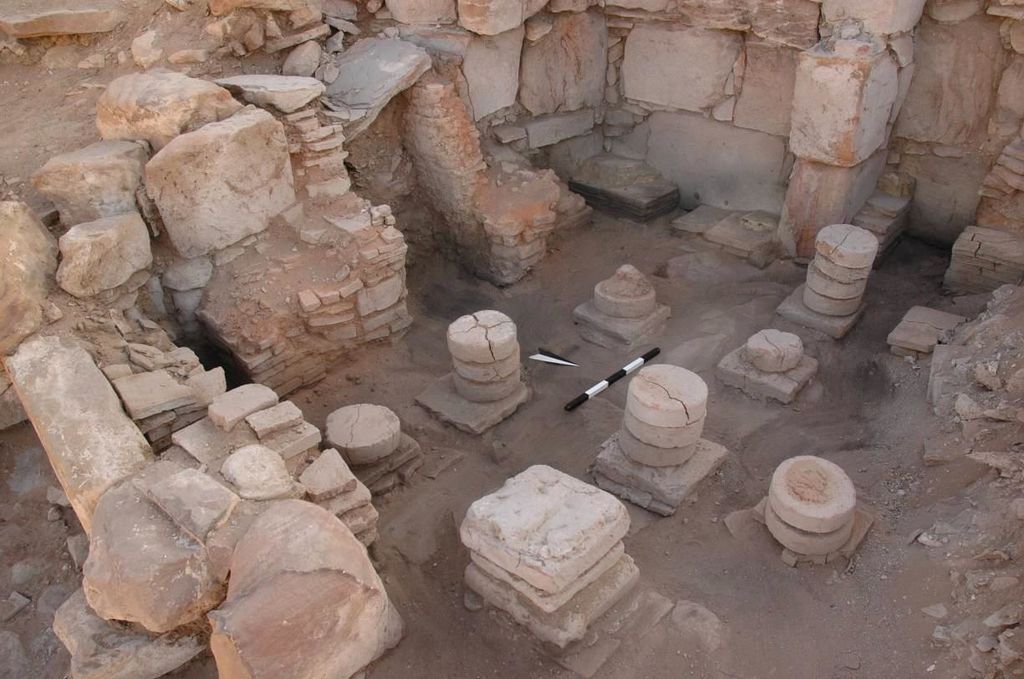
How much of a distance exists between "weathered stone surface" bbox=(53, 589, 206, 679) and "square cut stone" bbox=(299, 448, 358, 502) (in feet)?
3.01

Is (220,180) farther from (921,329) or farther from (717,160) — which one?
(921,329)

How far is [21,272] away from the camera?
4.89 meters

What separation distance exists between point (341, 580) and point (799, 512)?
8.69 ft

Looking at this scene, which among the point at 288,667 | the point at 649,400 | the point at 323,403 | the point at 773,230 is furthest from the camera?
the point at 773,230

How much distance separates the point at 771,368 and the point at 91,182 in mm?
5200

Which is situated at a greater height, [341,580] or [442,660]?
[341,580]

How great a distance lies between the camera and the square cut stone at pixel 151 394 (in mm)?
4543

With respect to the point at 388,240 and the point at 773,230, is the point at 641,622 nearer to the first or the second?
the point at 388,240

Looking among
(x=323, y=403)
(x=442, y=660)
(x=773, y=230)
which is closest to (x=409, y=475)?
(x=323, y=403)

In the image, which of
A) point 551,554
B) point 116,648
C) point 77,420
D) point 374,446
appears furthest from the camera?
point 374,446

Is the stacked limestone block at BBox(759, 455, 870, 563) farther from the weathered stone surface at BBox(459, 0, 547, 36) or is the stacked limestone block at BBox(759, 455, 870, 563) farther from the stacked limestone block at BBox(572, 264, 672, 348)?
the weathered stone surface at BBox(459, 0, 547, 36)

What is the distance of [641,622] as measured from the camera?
4230 mm

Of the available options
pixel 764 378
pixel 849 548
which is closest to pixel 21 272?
pixel 764 378

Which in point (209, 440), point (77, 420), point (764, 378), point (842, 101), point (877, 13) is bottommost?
point (764, 378)
